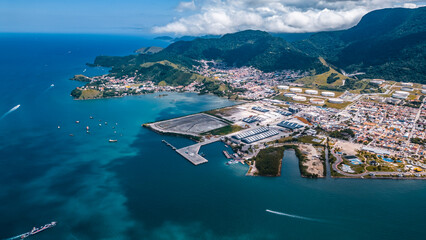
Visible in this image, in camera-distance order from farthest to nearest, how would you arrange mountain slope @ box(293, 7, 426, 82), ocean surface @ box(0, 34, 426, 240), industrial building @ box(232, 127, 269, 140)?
1. mountain slope @ box(293, 7, 426, 82)
2. industrial building @ box(232, 127, 269, 140)
3. ocean surface @ box(0, 34, 426, 240)

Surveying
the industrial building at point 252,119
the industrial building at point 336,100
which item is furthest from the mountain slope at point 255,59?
the industrial building at point 252,119

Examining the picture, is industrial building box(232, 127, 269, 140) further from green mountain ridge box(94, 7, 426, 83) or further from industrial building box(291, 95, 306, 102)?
green mountain ridge box(94, 7, 426, 83)

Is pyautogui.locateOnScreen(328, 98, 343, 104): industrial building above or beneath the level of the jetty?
above

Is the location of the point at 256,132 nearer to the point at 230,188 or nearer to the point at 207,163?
the point at 207,163

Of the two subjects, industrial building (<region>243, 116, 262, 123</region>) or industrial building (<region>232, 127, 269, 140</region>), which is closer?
industrial building (<region>232, 127, 269, 140</region>)

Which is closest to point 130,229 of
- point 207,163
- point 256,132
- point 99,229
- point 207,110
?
point 99,229

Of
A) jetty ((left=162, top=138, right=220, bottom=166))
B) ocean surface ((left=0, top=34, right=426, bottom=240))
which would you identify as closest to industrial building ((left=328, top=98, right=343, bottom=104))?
ocean surface ((left=0, top=34, right=426, bottom=240))

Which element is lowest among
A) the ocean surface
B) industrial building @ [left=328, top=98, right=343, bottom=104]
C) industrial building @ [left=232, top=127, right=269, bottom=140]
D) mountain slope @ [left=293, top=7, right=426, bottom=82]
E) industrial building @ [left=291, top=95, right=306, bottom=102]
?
the ocean surface

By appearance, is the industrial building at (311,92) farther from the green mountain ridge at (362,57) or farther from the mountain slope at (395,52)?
the mountain slope at (395,52)
